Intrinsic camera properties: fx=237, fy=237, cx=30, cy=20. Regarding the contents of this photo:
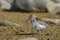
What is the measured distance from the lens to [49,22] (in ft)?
17.9

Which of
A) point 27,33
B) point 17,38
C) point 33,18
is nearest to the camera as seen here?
point 17,38

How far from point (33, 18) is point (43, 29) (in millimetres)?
637

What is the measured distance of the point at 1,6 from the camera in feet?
33.7

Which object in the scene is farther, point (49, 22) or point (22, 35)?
point (49, 22)

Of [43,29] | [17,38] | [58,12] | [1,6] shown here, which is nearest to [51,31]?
[43,29]

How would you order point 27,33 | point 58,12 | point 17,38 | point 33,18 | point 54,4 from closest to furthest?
point 17,38 → point 27,33 → point 33,18 → point 58,12 → point 54,4

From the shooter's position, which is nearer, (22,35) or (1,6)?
(22,35)

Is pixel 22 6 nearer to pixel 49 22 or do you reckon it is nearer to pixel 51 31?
pixel 49 22

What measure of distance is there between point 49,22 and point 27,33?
1.15 m

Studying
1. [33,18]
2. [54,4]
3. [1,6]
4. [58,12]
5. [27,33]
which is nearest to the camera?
[27,33]

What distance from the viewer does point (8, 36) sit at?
13.8 feet

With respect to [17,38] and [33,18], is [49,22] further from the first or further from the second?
[17,38]

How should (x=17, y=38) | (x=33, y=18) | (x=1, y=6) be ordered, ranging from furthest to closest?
(x=1, y=6), (x=33, y=18), (x=17, y=38)

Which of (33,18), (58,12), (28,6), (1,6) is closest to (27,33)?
(33,18)
